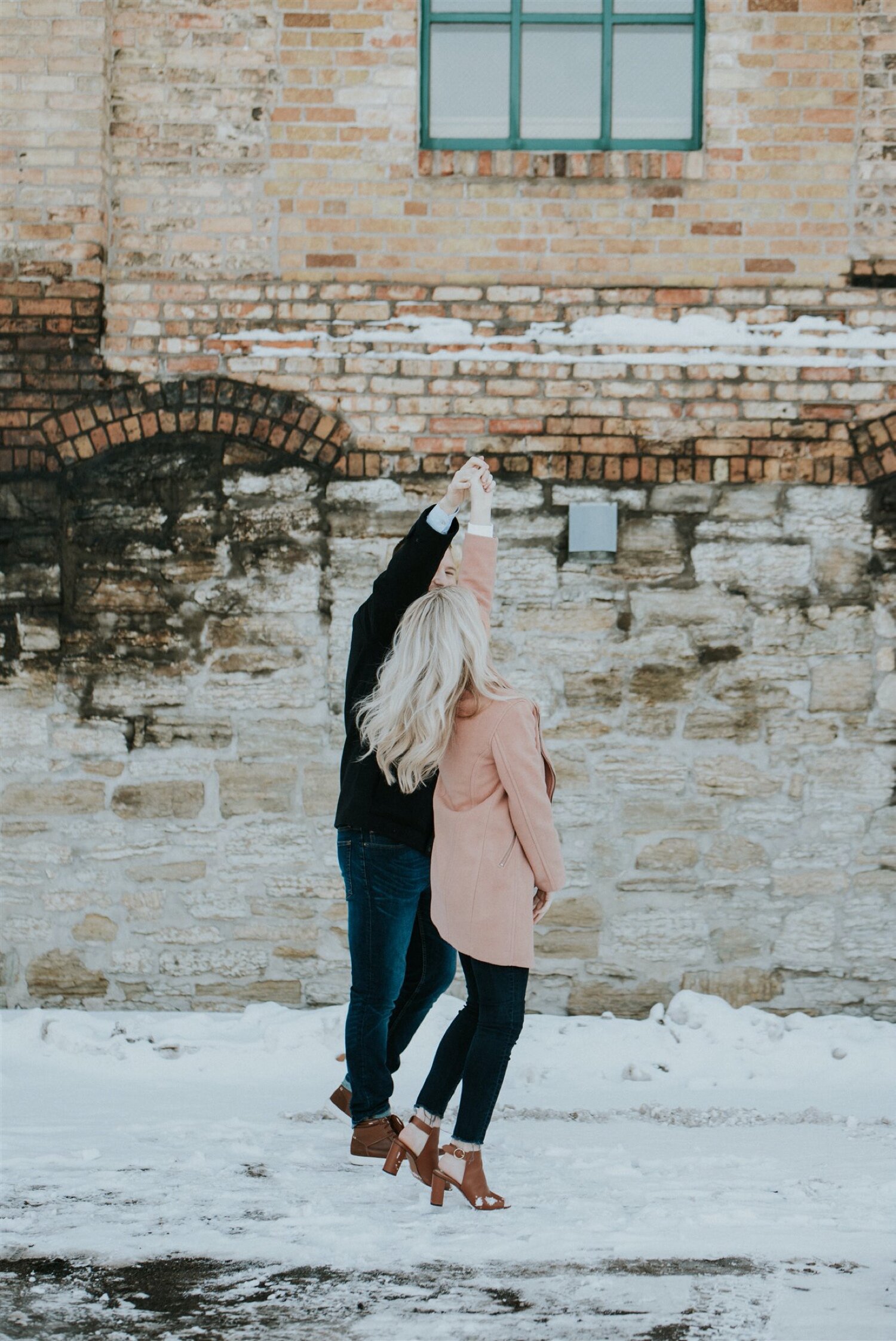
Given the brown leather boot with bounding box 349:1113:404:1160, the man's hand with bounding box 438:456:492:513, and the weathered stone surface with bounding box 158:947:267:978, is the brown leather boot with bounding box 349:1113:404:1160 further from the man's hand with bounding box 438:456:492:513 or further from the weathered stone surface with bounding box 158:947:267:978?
the man's hand with bounding box 438:456:492:513

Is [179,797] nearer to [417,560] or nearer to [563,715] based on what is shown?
[563,715]

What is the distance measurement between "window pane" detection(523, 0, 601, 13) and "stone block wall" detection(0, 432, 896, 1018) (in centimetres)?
204

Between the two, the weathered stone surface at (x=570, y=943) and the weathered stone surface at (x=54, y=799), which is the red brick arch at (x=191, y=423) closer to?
the weathered stone surface at (x=54, y=799)

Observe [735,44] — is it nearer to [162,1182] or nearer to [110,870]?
[110,870]

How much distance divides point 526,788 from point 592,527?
1.93 m

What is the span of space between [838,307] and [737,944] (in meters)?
2.63

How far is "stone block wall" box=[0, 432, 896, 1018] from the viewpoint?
4.84 metres

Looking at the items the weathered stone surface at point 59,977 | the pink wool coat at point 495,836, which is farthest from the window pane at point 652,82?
the weathered stone surface at point 59,977

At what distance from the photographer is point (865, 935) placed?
484 cm

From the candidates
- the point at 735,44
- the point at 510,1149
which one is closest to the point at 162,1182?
the point at 510,1149

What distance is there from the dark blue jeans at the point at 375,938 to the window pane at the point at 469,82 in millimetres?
3224

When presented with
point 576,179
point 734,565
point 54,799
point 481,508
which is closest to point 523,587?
point 734,565

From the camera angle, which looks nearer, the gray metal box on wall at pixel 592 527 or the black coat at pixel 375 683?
the black coat at pixel 375 683

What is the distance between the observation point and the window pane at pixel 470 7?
5027mm
